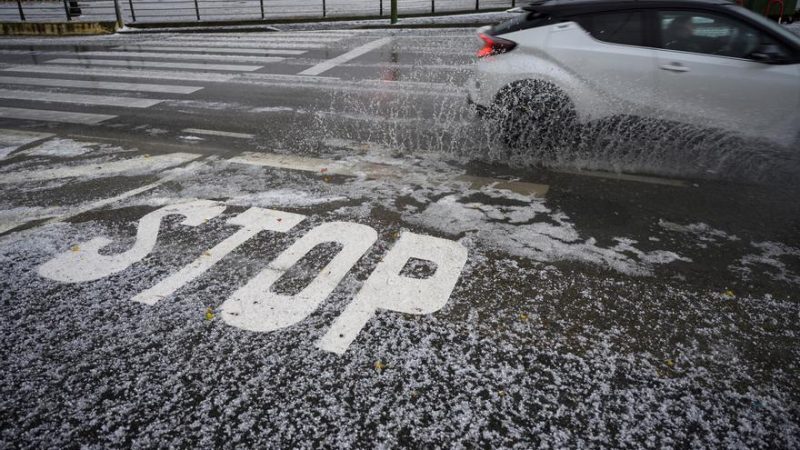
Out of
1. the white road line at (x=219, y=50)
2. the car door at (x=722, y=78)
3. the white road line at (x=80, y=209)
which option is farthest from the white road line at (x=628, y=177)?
the white road line at (x=219, y=50)

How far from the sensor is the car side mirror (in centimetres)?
463

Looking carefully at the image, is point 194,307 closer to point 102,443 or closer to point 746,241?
point 102,443

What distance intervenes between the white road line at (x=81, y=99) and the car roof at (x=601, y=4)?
6090mm

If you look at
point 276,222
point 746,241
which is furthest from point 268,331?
point 746,241

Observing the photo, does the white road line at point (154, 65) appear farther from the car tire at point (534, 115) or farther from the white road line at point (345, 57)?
the car tire at point (534, 115)

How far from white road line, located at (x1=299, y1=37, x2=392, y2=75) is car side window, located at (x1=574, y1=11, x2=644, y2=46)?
6.03 meters

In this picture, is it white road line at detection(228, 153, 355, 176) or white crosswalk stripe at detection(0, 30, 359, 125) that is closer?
white road line at detection(228, 153, 355, 176)


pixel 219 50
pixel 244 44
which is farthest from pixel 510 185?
pixel 244 44

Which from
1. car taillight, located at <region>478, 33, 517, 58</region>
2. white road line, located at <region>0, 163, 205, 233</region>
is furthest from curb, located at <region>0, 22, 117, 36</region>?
car taillight, located at <region>478, 33, 517, 58</region>

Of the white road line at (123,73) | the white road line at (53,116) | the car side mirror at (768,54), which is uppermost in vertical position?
the car side mirror at (768,54)

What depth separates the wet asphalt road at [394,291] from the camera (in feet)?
7.72

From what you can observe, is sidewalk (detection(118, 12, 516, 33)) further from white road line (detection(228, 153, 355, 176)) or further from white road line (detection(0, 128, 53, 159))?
white road line (detection(228, 153, 355, 176))

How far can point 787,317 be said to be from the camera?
3.01 metres

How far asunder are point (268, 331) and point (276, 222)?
1444 mm
